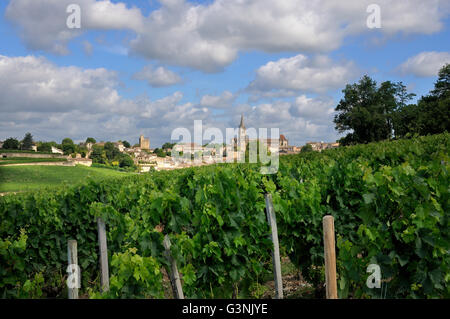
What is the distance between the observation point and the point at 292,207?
500 cm

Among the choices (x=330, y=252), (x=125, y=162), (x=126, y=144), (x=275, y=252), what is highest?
(x=126, y=144)

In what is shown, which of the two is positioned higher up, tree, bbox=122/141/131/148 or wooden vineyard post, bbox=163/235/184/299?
tree, bbox=122/141/131/148

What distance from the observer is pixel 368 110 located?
150 ft

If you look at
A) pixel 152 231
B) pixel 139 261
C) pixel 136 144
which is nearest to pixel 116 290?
pixel 139 261

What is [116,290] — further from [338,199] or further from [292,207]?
[338,199]

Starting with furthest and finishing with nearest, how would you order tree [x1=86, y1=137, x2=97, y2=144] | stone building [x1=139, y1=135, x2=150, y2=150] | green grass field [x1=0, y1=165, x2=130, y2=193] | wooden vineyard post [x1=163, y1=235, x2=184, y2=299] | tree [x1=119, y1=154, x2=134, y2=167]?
1. stone building [x1=139, y1=135, x2=150, y2=150]
2. tree [x1=86, y1=137, x2=97, y2=144]
3. tree [x1=119, y1=154, x2=134, y2=167]
4. green grass field [x1=0, y1=165, x2=130, y2=193]
5. wooden vineyard post [x1=163, y1=235, x2=184, y2=299]

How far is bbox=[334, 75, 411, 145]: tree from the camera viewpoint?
4475cm

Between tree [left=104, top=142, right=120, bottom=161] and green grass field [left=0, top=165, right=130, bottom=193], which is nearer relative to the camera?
green grass field [left=0, top=165, right=130, bottom=193]

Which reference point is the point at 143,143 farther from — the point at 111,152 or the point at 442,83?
the point at 442,83

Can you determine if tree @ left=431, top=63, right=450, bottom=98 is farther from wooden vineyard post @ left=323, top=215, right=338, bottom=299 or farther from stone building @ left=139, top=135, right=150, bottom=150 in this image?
stone building @ left=139, top=135, right=150, bottom=150

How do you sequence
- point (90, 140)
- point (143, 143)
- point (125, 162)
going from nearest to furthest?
point (125, 162), point (90, 140), point (143, 143)

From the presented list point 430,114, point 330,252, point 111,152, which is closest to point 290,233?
point 330,252

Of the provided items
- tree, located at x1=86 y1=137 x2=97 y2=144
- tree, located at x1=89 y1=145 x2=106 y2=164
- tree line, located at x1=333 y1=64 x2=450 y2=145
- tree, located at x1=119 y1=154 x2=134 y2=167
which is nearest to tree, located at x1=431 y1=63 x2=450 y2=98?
tree line, located at x1=333 y1=64 x2=450 y2=145

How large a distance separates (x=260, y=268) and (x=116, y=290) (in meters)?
2.04
